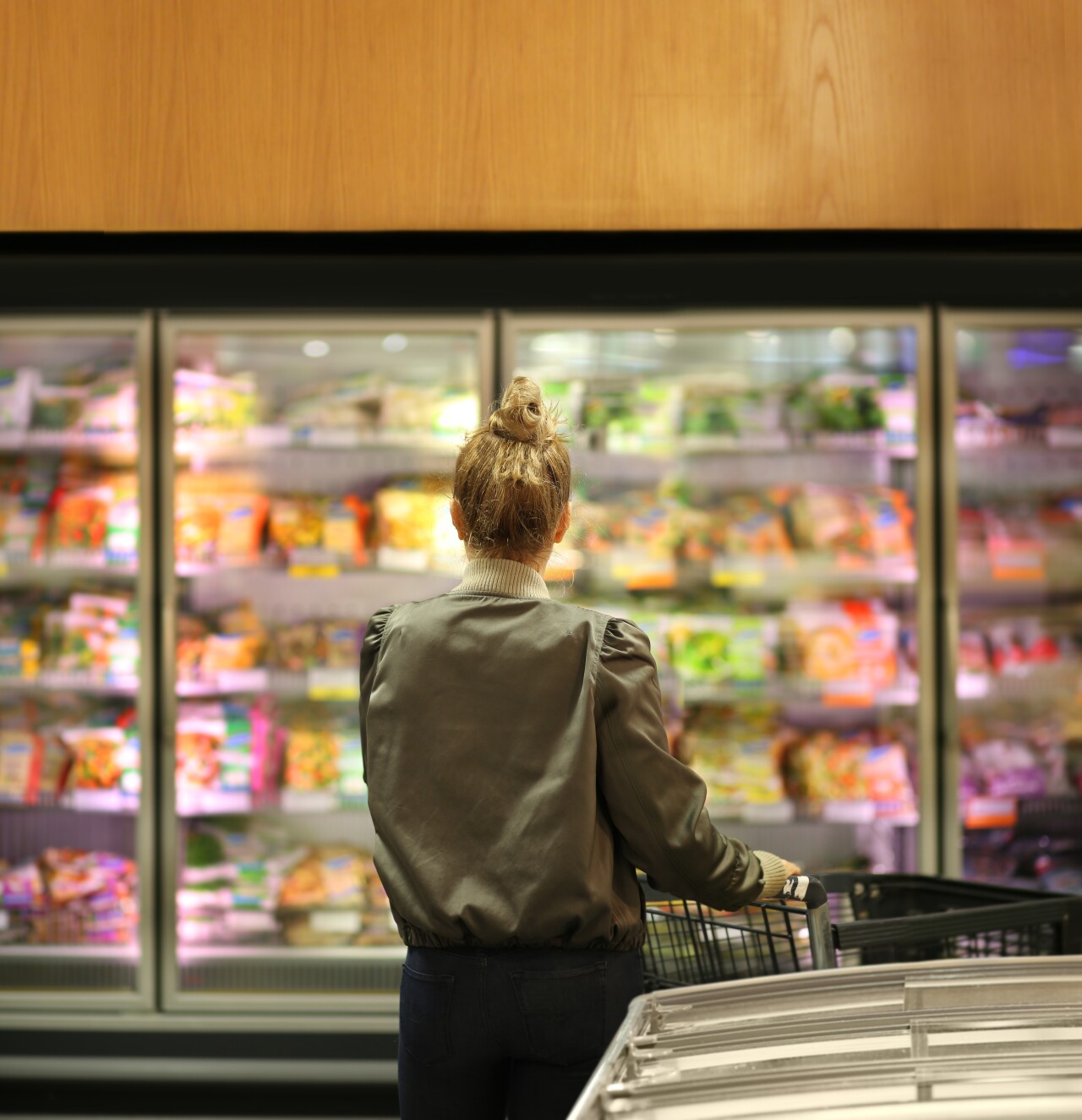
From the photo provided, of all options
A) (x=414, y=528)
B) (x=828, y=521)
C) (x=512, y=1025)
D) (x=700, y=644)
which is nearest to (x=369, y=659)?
(x=512, y=1025)

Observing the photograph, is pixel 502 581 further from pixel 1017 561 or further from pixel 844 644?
pixel 1017 561

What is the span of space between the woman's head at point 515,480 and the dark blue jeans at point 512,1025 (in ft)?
1.66

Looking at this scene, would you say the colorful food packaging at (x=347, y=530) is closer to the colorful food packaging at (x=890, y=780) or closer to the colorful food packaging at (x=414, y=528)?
the colorful food packaging at (x=414, y=528)

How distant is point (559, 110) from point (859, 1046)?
2.14m

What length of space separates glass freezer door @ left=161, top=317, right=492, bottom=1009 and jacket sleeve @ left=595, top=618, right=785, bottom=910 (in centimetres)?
167

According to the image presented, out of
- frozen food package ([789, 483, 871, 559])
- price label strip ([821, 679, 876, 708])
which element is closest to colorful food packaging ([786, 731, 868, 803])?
price label strip ([821, 679, 876, 708])

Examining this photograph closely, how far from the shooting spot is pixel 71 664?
3.09 metres

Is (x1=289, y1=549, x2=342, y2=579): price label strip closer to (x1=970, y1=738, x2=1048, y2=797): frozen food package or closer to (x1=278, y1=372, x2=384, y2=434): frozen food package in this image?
(x1=278, y1=372, x2=384, y2=434): frozen food package

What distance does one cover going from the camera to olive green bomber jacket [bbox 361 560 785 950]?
130 cm

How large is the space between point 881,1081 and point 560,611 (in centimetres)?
66

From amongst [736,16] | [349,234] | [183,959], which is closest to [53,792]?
[183,959]

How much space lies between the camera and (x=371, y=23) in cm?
248

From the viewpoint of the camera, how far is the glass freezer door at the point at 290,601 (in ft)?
9.66

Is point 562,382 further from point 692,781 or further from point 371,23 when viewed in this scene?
Answer: point 692,781
